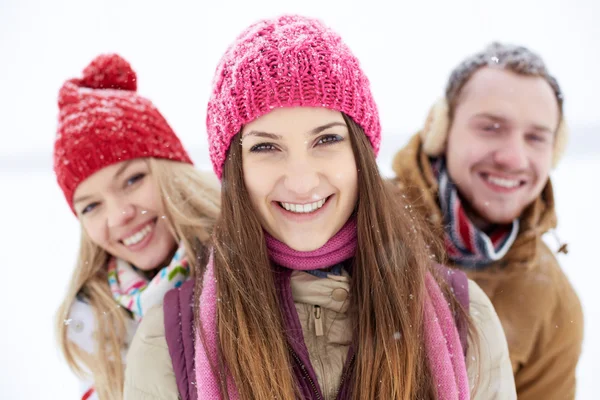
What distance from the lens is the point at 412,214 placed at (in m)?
1.52

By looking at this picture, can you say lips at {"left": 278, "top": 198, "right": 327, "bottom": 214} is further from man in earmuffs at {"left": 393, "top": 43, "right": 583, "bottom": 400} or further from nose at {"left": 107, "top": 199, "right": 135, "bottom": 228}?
nose at {"left": 107, "top": 199, "right": 135, "bottom": 228}

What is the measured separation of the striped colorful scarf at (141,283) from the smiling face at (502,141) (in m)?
1.16

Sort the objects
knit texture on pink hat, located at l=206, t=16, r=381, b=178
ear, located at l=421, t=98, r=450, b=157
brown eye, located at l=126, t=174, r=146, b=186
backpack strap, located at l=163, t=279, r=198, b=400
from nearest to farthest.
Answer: knit texture on pink hat, located at l=206, t=16, r=381, b=178 < backpack strap, located at l=163, t=279, r=198, b=400 < brown eye, located at l=126, t=174, r=146, b=186 < ear, located at l=421, t=98, r=450, b=157

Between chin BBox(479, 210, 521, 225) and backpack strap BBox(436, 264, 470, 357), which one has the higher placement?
chin BBox(479, 210, 521, 225)

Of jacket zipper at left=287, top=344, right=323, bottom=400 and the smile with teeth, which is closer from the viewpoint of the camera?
jacket zipper at left=287, top=344, right=323, bottom=400

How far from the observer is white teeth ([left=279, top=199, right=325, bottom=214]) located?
119 centimetres

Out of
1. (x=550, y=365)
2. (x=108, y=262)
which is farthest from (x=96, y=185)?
(x=550, y=365)

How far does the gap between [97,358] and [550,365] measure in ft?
5.80

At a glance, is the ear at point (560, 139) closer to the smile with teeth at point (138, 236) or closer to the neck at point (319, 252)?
the neck at point (319, 252)

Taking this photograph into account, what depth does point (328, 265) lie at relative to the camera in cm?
127

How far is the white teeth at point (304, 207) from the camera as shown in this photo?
1.19 meters

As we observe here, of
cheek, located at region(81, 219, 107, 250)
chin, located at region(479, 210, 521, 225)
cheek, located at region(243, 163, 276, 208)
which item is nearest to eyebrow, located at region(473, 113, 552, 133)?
chin, located at region(479, 210, 521, 225)

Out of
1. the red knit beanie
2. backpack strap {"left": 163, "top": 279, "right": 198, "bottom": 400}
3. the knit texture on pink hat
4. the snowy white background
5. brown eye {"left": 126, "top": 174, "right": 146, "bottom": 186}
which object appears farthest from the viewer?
the snowy white background

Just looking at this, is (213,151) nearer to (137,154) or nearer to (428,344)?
(137,154)
